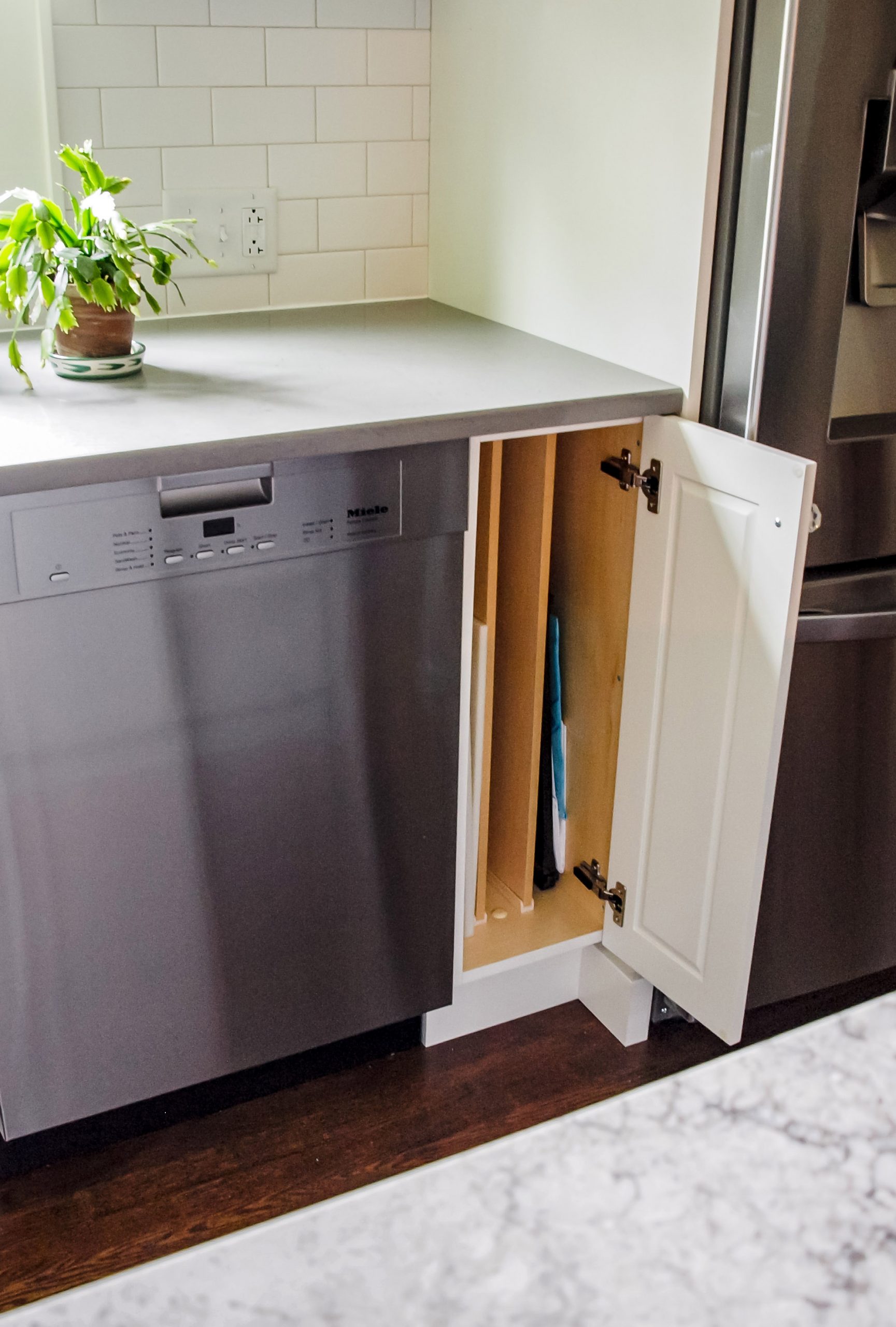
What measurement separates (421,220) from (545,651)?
31.0 inches

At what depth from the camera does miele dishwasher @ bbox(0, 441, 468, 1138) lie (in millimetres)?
1366

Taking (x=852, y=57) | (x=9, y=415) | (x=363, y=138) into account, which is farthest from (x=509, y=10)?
(x=9, y=415)

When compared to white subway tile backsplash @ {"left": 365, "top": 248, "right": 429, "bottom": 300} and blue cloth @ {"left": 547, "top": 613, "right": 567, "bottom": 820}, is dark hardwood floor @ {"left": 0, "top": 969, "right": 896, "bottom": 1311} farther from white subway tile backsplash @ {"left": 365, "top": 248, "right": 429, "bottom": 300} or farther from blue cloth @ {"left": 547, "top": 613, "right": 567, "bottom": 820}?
white subway tile backsplash @ {"left": 365, "top": 248, "right": 429, "bottom": 300}

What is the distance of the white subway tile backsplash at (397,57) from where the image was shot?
199 cm

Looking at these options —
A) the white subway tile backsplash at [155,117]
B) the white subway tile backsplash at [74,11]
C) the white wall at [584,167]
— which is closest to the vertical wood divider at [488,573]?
the white wall at [584,167]

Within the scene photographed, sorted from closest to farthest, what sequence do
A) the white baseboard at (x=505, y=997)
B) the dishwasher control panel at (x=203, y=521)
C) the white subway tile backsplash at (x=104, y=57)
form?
the dishwasher control panel at (x=203, y=521) < the white subway tile backsplash at (x=104, y=57) < the white baseboard at (x=505, y=997)

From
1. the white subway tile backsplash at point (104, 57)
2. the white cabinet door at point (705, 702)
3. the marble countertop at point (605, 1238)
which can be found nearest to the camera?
the marble countertop at point (605, 1238)

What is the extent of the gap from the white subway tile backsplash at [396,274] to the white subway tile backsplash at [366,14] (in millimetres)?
325

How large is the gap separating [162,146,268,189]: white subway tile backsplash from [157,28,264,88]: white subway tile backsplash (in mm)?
88

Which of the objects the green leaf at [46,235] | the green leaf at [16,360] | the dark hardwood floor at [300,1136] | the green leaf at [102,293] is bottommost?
the dark hardwood floor at [300,1136]

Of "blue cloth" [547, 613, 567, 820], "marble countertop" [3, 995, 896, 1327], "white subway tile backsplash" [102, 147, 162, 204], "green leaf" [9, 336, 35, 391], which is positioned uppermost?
"white subway tile backsplash" [102, 147, 162, 204]

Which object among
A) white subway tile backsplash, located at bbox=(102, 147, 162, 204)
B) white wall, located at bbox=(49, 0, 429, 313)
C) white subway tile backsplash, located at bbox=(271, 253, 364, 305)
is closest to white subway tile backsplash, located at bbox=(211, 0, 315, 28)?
white wall, located at bbox=(49, 0, 429, 313)

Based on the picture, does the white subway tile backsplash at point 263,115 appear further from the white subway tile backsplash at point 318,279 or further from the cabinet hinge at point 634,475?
the cabinet hinge at point 634,475

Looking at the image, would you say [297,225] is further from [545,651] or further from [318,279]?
[545,651]
